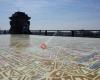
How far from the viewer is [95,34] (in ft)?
57.9

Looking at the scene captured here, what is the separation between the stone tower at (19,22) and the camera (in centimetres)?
2522

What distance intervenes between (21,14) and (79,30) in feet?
32.9

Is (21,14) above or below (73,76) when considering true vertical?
above

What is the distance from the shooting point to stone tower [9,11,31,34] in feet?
82.7

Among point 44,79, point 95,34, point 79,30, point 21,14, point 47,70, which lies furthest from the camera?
point 21,14

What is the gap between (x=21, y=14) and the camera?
25.3 metres

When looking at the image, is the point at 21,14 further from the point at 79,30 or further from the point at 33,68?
the point at 33,68

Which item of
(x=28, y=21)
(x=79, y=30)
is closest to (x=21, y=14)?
(x=28, y=21)

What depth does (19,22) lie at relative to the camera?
25188mm

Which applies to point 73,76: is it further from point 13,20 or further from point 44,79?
point 13,20

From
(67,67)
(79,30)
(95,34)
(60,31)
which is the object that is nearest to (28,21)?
(60,31)

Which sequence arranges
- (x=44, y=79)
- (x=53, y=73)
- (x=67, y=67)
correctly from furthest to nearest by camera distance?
1. (x=67, y=67)
2. (x=53, y=73)
3. (x=44, y=79)

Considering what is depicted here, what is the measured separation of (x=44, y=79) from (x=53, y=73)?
1.46 ft

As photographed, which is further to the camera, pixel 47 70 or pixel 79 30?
pixel 79 30
